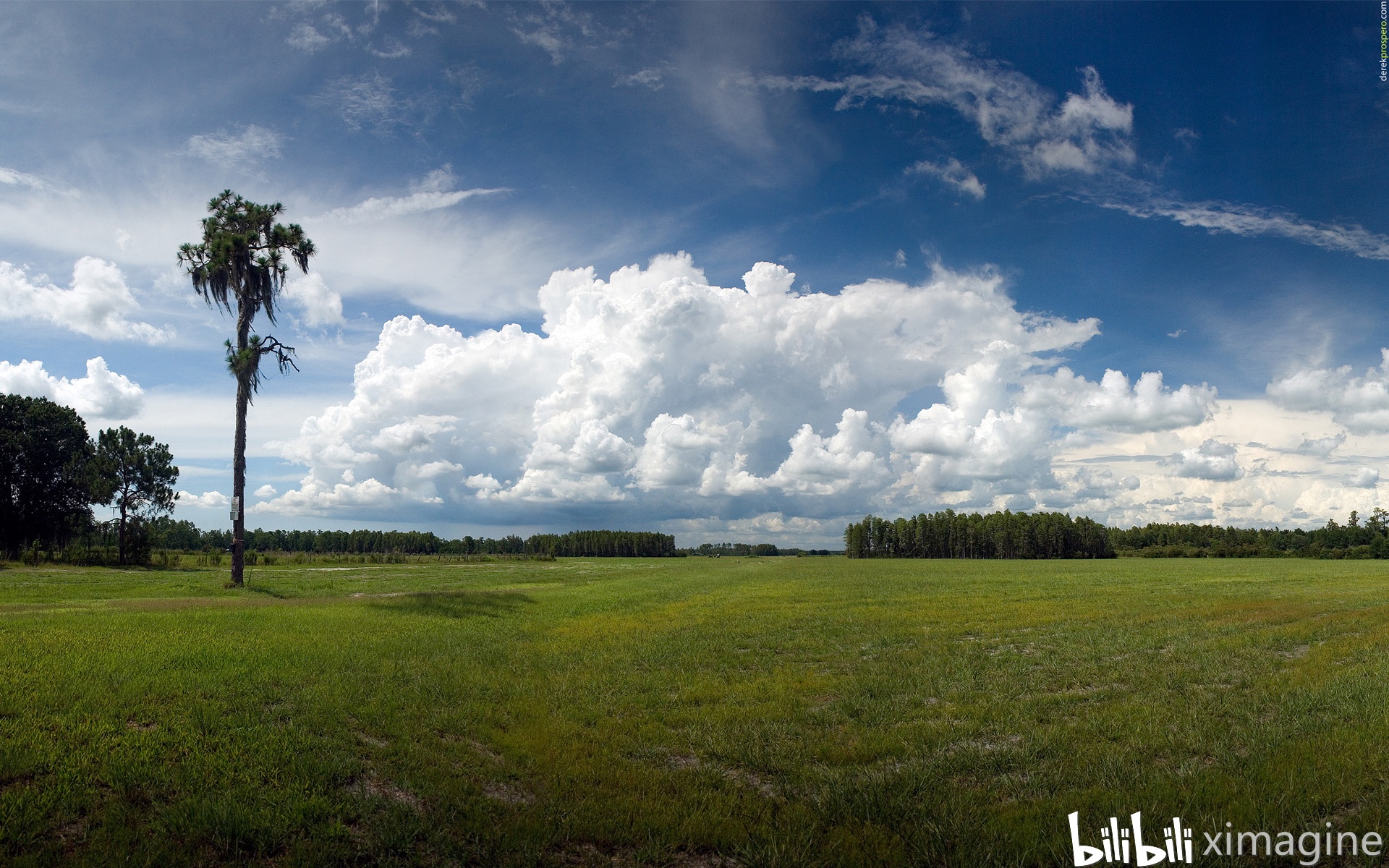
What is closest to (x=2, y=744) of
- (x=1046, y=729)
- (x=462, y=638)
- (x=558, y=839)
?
(x=558, y=839)

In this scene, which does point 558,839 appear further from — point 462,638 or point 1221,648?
point 1221,648

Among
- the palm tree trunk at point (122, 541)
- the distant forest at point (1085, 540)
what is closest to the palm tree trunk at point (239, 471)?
the palm tree trunk at point (122, 541)

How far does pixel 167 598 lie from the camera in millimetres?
25547

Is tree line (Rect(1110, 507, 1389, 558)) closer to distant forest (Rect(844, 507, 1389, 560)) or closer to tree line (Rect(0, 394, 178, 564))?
distant forest (Rect(844, 507, 1389, 560))

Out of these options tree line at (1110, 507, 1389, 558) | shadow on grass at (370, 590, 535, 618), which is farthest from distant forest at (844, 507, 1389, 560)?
shadow on grass at (370, 590, 535, 618)

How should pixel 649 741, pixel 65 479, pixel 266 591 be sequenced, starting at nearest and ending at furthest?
1. pixel 649 741
2. pixel 266 591
3. pixel 65 479

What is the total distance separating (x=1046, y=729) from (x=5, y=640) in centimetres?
1928

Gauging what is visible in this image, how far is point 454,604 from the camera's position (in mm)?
26828

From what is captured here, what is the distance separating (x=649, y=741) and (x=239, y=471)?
3199cm

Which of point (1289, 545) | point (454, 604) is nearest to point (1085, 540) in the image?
point (1289, 545)

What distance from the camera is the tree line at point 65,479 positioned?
61.0m

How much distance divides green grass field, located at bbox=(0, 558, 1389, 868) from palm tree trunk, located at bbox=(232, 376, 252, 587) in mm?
13231

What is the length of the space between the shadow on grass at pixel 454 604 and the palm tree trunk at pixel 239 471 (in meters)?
10.4

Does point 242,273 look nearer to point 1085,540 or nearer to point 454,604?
point 454,604
